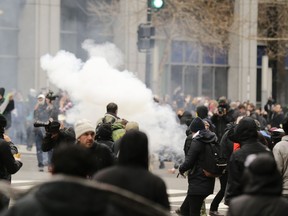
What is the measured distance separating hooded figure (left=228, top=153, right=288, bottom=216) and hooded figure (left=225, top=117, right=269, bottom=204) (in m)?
2.92

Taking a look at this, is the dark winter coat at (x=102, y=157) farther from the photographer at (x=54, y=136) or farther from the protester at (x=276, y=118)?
the protester at (x=276, y=118)

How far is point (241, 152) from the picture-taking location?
9.53 meters

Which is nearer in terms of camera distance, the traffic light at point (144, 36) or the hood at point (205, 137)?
the hood at point (205, 137)

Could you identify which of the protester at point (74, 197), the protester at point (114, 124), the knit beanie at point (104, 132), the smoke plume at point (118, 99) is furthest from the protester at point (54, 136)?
the smoke plume at point (118, 99)

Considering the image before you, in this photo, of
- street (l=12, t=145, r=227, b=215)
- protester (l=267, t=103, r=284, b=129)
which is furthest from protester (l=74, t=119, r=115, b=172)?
protester (l=267, t=103, r=284, b=129)

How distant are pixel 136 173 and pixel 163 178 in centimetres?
1325

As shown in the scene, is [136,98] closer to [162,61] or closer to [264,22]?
[162,61]

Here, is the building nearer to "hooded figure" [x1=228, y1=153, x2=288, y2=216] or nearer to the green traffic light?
the green traffic light

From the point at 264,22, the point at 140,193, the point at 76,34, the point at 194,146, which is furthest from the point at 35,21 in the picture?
the point at 140,193

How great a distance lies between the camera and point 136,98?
19719 mm

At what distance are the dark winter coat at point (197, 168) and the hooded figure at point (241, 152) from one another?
251 centimetres

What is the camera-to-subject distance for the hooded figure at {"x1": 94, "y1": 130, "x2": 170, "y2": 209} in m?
6.48

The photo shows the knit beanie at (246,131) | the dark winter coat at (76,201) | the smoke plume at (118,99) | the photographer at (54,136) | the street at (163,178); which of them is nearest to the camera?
the dark winter coat at (76,201)

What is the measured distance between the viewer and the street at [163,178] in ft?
53.9
